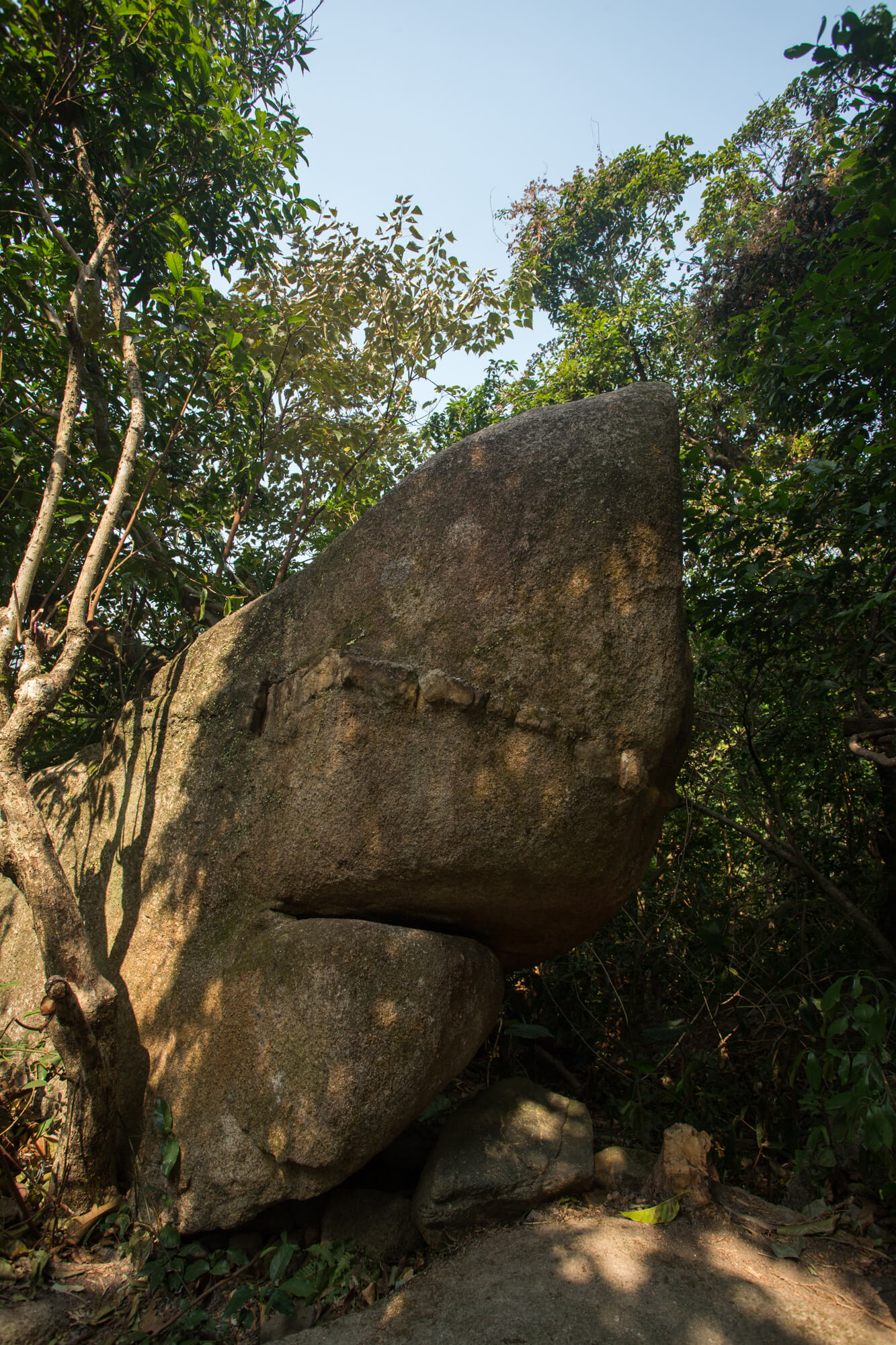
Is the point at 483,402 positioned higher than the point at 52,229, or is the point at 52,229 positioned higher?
the point at 483,402

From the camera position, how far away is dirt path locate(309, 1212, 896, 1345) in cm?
235

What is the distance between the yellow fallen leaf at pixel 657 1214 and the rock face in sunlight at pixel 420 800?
2.82 ft

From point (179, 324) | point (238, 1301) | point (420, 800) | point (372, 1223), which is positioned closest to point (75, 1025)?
point (238, 1301)

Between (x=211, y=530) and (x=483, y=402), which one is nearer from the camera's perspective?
(x=211, y=530)

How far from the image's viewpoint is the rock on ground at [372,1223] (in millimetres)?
2994

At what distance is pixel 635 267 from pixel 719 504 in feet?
39.6

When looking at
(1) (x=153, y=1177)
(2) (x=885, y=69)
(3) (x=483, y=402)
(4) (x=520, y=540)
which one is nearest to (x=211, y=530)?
(4) (x=520, y=540)

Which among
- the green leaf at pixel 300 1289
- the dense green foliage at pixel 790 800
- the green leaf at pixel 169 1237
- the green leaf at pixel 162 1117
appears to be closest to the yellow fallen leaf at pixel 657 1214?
the dense green foliage at pixel 790 800

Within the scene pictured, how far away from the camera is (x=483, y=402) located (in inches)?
436

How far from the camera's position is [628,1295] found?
2492 mm

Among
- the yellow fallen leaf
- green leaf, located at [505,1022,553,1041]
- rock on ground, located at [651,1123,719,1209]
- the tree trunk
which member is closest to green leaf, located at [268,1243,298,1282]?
the tree trunk

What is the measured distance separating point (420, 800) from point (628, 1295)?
5.85ft

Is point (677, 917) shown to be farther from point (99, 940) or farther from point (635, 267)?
point (635, 267)

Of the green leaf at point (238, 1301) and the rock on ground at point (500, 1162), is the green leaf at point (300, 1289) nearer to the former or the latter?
the green leaf at point (238, 1301)
